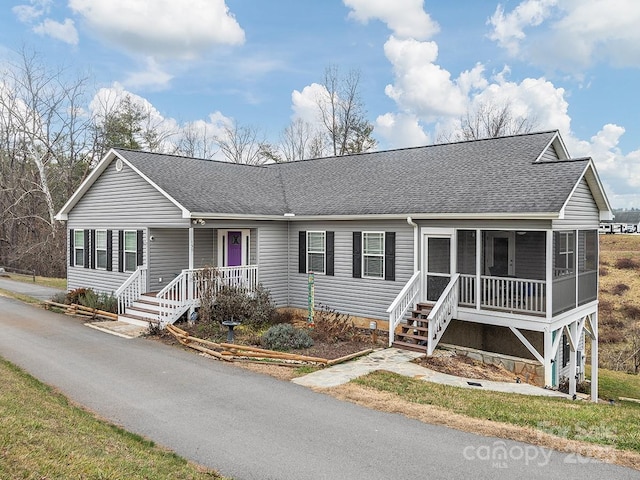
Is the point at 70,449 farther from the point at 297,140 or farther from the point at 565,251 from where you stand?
the point at 297,140

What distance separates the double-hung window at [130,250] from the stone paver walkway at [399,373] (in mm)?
9484

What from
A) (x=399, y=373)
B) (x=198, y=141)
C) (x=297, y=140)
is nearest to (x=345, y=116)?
(x=297, y=140)

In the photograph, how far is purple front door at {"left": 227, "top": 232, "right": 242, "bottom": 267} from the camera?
669 inches

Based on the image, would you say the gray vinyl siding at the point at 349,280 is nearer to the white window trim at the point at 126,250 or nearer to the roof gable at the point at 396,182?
the roof gable at the point at 396,182

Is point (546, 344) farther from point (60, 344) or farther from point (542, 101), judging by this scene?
point (542, 101)

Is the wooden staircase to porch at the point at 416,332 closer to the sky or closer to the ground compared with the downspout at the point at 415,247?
closer to the ground

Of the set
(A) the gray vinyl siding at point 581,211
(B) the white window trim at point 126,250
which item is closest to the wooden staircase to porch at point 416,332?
(A) the gray vinyl siding at point 581,211

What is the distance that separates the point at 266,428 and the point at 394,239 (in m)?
8.13

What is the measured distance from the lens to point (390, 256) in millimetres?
14055

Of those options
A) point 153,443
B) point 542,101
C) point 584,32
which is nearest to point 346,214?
point 153,443

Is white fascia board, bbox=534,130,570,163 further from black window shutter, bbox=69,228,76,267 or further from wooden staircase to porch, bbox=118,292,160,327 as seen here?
black window shutter, bbox=69,228,76,267

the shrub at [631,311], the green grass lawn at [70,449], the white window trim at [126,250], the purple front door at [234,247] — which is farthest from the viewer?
the shrub at [631,311]

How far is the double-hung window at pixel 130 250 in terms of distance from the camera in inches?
655

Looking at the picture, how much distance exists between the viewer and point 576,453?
19.9ft
